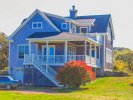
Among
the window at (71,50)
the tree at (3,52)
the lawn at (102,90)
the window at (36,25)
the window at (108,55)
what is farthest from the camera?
the tree at (3,52)

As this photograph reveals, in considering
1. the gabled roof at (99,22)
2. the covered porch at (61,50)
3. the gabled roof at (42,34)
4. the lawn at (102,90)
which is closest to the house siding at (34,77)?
the covered porch at (61,50)

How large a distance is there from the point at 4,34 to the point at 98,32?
30.1m

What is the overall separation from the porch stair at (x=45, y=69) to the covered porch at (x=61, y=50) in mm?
386

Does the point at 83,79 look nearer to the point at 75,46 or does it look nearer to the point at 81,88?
the point at 81,88

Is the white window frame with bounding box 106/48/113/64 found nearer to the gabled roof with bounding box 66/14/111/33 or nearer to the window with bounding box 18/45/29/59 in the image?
the gabled roof with bounding box 66/14/111/33

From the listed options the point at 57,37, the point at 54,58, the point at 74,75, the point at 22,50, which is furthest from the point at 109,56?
the point at 74,75

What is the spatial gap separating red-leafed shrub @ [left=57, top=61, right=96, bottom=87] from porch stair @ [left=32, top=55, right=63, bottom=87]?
3.75 metres

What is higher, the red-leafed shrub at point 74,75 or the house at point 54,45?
the house at point 54,45

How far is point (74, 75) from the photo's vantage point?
42.7 m

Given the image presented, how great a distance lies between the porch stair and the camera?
157ft

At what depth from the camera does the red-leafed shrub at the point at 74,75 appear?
42.7m

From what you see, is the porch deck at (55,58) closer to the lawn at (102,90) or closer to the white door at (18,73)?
the lawn at (102,90)

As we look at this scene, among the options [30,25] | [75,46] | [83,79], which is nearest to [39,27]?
[30,25]

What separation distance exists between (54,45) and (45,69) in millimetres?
5656
